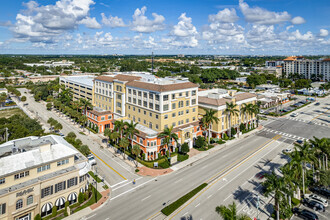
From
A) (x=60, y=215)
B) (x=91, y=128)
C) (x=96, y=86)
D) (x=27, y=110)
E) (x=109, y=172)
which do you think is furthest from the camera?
(x=27, y=110)

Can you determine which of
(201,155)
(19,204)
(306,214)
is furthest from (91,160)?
(306,214)

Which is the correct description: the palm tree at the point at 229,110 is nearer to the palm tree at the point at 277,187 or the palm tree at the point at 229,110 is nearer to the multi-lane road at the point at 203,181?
the multi-lane road at the point at 203,181

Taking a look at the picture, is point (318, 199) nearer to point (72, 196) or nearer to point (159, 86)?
point (159, 86)

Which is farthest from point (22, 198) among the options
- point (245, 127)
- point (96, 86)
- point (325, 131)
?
point (325, 131)

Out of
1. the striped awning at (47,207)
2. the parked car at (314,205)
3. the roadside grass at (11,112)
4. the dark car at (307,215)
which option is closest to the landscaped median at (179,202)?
the dark car at (307,215)

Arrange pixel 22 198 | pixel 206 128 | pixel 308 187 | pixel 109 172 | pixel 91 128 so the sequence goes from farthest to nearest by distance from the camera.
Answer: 1. pixel 91 128
2. pixel 206 128
3. pixel 109 172
4. pixel 308 187
5. pixel 22 198

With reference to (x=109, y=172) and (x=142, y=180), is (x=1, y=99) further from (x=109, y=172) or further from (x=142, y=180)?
(x=142, y=180)
